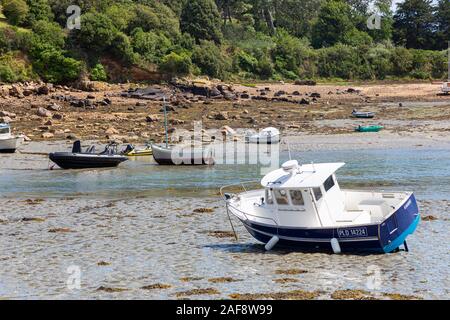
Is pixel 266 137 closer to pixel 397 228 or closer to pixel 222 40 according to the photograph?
pixel 397 228

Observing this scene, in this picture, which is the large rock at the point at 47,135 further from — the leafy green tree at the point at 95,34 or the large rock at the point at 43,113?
the leafy green tree at the point at 95,34

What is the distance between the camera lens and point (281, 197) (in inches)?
1017

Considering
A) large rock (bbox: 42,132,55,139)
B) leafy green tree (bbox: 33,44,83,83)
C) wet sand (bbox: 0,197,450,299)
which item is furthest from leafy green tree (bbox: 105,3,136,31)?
wet sand (bbox: 0,197,450,299)

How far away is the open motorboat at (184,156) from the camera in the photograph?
48438mm

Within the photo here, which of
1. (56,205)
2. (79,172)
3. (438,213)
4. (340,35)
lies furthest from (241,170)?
(340,35)

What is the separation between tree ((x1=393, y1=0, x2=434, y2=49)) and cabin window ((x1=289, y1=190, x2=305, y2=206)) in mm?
96176

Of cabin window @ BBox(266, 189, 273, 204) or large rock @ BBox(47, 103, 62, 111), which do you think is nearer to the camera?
cabin window @ BBox(266, 189, 273, 204)

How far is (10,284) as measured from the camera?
22844mm

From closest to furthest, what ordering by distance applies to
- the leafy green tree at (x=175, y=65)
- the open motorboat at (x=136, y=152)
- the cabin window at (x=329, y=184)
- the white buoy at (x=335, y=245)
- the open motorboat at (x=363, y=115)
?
the white buoy at (x=335, y=245), the cabin window at (x=329, y=184), the open motorboat at (x=136, y=152), the open motorboat at (x=363, y=115), the leafy green tree at (x=175, y=65)

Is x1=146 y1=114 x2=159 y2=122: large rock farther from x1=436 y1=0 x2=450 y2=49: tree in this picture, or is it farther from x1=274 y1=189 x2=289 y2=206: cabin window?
x1=436 y1=0 x2=450 y2=49: tree

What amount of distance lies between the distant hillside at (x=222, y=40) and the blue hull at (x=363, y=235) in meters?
55.1

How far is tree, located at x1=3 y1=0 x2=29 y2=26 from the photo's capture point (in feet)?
280

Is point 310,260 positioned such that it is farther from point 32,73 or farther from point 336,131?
point 32,73

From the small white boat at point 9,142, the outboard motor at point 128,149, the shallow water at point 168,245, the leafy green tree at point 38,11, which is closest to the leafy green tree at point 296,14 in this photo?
the leafy green tree at point 38,11
